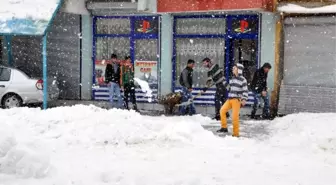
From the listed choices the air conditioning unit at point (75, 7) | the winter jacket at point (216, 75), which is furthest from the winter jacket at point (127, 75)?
the winter jacket at point (216, 75)

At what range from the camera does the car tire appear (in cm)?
1748

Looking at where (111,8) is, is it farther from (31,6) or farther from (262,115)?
(262,115)

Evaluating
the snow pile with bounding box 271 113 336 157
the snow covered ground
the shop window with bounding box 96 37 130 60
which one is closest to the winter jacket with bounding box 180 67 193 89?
the snow covered ground

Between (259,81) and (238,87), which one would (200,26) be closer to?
(259,81)

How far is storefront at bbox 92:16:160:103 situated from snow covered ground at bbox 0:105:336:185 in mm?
4623

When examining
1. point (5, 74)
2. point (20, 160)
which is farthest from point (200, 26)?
point (20, 160)

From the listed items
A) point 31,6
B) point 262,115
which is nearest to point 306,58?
point 262,115

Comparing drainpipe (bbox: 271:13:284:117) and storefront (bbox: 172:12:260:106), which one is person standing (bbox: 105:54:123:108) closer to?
storefront (bbox: 172:12:260:106)

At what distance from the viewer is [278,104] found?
16.5m

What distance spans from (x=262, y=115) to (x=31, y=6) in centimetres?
775

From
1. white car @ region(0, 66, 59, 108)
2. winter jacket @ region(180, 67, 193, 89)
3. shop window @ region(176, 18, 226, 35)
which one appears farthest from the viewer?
shop window @ region(176, 18, 226, 35)

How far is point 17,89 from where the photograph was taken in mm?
17375

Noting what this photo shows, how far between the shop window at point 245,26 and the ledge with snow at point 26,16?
5617 mm

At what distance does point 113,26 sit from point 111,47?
757 mm
